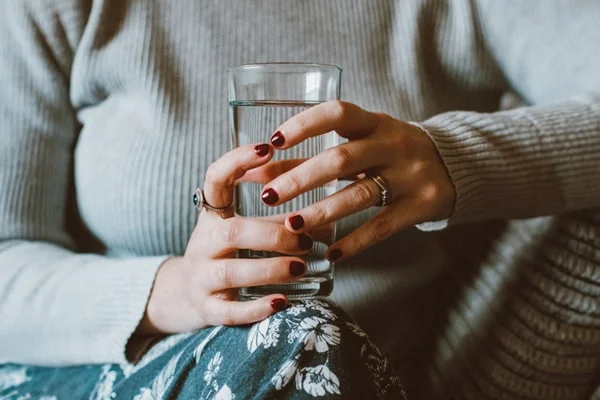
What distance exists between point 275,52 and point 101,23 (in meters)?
0.23

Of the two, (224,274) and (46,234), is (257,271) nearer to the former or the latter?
(224,274)

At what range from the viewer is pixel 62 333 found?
0.78 meters

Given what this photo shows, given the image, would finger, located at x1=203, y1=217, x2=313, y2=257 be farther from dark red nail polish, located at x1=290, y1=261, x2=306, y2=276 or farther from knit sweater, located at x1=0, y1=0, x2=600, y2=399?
knit sweater, located at x1=0, y1=0, x2=600, y2=399

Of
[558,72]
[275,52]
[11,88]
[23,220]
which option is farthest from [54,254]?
[558,72]

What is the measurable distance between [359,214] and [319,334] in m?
0.30

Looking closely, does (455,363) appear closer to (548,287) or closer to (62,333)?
(548,287)

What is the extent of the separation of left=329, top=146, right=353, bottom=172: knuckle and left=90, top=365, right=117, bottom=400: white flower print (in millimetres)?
352

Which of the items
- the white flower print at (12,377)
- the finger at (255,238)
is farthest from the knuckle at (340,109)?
the white flower print at (12,377)

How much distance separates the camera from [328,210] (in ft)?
1.90

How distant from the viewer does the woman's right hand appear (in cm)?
58

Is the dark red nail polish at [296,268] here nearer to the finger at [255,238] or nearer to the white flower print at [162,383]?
the finger at [255,238]

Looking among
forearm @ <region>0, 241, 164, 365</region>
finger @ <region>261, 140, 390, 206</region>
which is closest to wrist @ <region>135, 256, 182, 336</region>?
forearm @ <region>0, 241, 164, 365</region>

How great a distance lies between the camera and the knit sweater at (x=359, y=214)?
30.2 inches

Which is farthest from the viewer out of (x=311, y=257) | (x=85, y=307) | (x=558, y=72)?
(x=558, y=72)
